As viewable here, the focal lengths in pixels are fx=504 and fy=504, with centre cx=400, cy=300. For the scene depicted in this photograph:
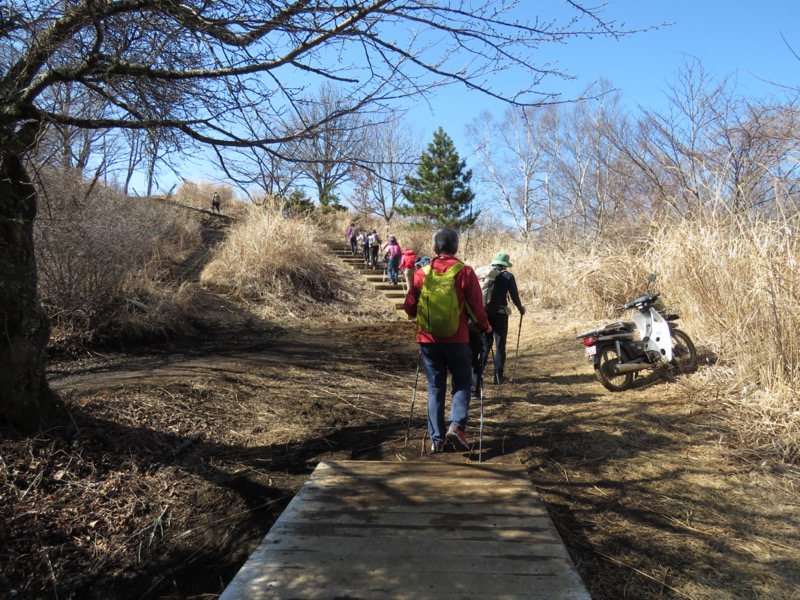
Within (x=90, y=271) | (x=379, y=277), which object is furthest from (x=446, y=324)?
(x=379, y=277)

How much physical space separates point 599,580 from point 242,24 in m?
3.83

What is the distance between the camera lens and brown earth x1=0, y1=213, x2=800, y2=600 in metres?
2.87

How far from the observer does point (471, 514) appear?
2920 millimetres

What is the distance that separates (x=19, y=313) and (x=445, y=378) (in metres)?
3.30

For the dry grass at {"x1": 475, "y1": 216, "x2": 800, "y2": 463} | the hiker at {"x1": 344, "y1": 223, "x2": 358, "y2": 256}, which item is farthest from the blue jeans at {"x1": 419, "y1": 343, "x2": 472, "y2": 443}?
the hiker at {"x1": 344, "y1": 223, "x2": 358, "y2": 256}

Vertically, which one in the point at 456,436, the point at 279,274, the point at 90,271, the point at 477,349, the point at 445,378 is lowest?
the point at 456,436

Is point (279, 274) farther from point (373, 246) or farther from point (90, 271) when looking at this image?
point (90, 271)

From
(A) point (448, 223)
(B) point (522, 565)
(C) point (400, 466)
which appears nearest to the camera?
(B) point (522, 565)

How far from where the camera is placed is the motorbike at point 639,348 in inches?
237

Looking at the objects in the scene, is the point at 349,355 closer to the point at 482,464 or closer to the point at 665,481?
the point at 482,464

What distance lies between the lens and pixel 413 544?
102 inches

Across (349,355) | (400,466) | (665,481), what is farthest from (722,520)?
(349,355)

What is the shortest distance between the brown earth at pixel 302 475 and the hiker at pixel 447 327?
1.12 feet

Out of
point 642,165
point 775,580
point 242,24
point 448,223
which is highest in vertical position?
point 448,223
